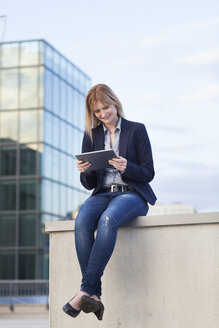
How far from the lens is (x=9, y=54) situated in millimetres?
29703

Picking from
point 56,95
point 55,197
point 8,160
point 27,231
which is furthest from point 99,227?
point 56,95

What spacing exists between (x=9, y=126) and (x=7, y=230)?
511cm

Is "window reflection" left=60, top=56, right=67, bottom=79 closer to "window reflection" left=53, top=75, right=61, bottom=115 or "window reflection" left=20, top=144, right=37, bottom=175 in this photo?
"window reflection" left=53, top=75, right=61, bottom=115

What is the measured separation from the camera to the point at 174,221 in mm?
4230

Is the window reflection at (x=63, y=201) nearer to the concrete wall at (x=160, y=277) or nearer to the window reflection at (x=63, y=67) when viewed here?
the window reflection at (x=63, y=67)

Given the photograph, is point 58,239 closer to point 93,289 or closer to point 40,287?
point 93,289

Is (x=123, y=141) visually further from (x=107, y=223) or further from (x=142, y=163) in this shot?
(x=107, y=223)

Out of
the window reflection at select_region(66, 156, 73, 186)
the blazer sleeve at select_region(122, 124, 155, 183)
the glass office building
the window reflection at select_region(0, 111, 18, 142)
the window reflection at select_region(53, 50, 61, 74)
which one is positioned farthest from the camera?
the window reflection at select_region(66, 156, 73, 186)

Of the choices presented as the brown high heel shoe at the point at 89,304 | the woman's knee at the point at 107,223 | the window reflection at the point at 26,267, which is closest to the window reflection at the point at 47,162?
the window reflection at the point at 26,267

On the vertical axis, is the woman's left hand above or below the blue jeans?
above

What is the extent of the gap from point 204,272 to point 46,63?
26.4 metres

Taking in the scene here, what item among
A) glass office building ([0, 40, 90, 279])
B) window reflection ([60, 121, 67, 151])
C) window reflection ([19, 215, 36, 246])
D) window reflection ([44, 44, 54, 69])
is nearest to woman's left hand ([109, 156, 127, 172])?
glass office building ([0, 40, 90, 279])

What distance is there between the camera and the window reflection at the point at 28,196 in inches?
1142

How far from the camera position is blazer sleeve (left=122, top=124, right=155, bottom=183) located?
4.29 metres
